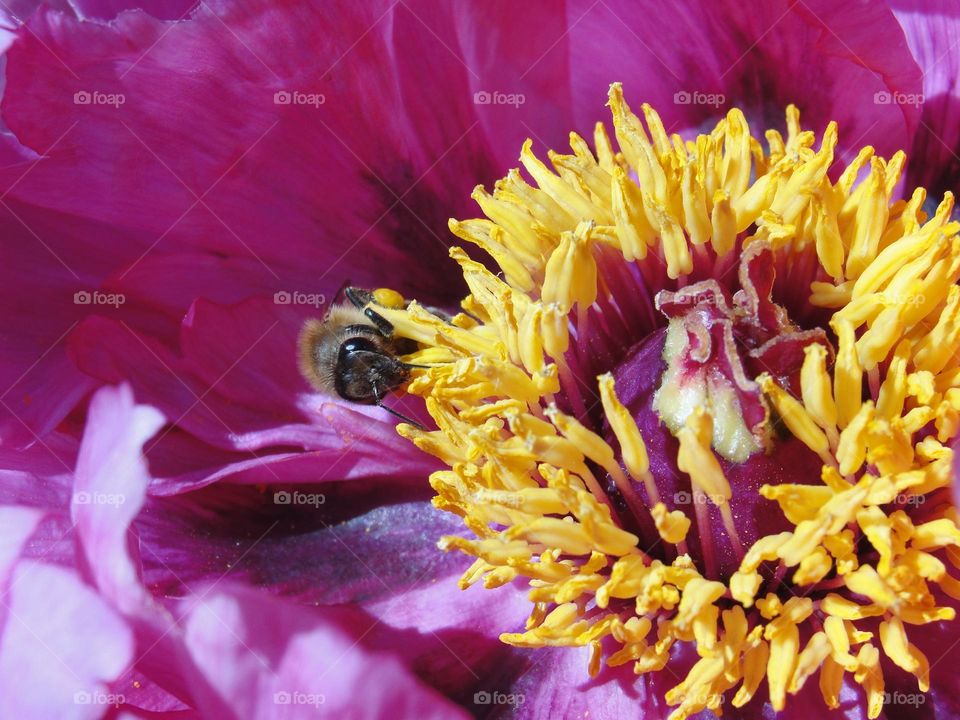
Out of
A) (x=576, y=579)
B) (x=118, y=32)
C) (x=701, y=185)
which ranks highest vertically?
(x=118, y=32)

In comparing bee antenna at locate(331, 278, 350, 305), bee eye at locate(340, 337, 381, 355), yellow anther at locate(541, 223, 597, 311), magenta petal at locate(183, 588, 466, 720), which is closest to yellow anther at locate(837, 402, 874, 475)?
yellow anther at locate(541, 223, 597, 311)

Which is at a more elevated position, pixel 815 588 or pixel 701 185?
pixel 701 185

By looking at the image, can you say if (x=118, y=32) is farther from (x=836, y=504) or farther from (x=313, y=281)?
(x=836, y=504)

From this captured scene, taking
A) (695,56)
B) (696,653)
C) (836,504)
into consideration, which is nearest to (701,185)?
(695,56)

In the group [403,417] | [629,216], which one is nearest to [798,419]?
[629,216]

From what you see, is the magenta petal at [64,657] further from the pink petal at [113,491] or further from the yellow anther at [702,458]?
the yellow anther at [702,458]

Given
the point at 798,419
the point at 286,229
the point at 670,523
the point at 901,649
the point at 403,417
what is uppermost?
the point at 286,229

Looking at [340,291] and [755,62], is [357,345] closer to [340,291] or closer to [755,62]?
[340,291]

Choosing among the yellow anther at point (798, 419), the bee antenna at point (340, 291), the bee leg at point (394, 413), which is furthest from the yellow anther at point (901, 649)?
the bee antenna at point (340, 291)
